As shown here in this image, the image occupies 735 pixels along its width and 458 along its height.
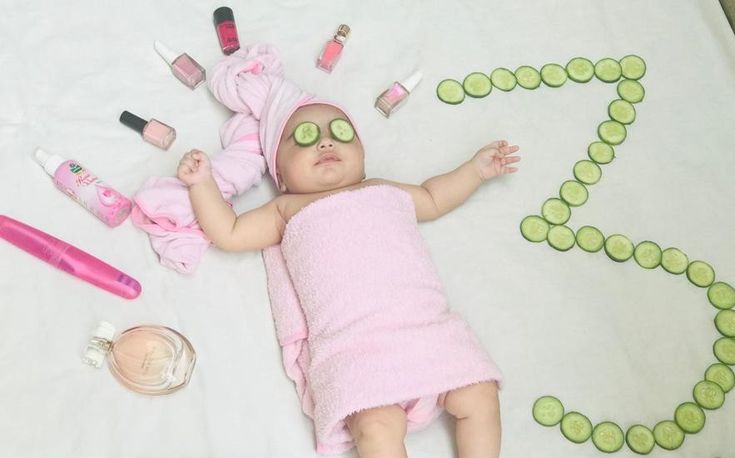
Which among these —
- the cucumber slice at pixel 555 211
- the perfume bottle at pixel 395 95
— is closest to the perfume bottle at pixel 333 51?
the perfume bottle at pixel 395 95

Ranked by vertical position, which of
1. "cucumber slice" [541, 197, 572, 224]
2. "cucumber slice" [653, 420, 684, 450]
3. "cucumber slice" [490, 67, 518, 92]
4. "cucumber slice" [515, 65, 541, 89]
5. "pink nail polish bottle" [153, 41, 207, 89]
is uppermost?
"cucumber slice" [515, 65, 541, 89]

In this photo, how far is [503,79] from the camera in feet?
5.45

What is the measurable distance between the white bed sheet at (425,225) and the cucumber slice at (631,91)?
1.3 inches

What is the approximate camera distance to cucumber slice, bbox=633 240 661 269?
4.80ft

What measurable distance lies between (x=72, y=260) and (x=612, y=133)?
120 centimetres

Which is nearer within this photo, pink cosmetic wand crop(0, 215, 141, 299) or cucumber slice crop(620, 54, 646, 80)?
pink cosmetic wand crop(0, 215, 141, 299)

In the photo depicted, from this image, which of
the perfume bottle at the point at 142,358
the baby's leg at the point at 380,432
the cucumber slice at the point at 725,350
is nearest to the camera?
the baby's leg at the point at 380,432

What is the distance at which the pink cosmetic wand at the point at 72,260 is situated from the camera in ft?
4.36

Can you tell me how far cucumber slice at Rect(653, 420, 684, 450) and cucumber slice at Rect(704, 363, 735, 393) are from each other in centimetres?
13

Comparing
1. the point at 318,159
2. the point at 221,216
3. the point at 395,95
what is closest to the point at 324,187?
the point at 318,159

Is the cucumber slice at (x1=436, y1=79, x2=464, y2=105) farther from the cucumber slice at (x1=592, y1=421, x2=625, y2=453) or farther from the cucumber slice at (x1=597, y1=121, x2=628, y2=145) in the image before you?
the cucumber slice at (x1=592, y1=421, x2=625, y2=453)

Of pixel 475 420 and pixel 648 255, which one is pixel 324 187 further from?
pixel 648 255

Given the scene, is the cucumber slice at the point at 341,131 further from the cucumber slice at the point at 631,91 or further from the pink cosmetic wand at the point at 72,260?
the cucumber slice at the point at 631,91

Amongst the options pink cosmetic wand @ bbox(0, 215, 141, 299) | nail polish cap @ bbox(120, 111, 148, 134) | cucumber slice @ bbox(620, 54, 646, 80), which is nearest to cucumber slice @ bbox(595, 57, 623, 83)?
cucumber slice @ bbox(620, 54, 646, 80)
